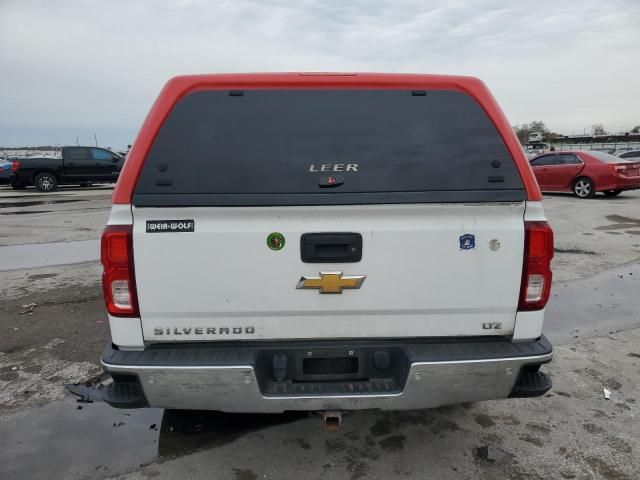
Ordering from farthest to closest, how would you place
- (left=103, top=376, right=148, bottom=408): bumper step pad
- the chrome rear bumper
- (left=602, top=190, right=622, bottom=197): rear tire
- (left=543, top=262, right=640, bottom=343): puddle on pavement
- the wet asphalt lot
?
(left=602, top=190, right=622, bottom=197): rear tire → (left=543, top=262, right=640, bottom=343): puddle on pavement → the wet asphalt lot → (left=103, top=376, right=148, bottom=408): bumper step pad → the chrome rear bumper

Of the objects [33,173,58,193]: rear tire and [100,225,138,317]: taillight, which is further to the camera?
[33,173,58,193]: rear tire

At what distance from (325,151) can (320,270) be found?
1.97 feet

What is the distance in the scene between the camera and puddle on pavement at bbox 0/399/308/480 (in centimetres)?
285

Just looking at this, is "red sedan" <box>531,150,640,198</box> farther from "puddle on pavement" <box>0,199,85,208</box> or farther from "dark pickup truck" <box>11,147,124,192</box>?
"dark pickup truck" <box>11,147,124,192</box>

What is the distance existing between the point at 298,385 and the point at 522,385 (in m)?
1.15

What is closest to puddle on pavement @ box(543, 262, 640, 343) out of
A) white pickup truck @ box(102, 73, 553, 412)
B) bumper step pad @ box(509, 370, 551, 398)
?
A: bumper step pad @ box(509, 370, 551, 398)

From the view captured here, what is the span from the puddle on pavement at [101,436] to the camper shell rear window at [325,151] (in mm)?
1657

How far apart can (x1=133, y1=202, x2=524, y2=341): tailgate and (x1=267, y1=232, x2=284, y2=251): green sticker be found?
2 centimetres

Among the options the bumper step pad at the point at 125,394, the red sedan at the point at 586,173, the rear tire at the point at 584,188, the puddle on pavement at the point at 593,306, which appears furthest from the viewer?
the rear tire at the point at 584,188

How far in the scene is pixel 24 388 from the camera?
3.74 m

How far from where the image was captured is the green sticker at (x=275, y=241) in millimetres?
2314

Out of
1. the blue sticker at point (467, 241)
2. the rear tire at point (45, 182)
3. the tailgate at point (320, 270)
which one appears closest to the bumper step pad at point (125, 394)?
the tailgate at point (320, 270)

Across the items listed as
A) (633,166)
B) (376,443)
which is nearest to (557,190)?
(633,166)

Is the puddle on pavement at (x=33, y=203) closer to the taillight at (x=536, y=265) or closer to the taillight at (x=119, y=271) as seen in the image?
the taillight at (x=119, y=271)
